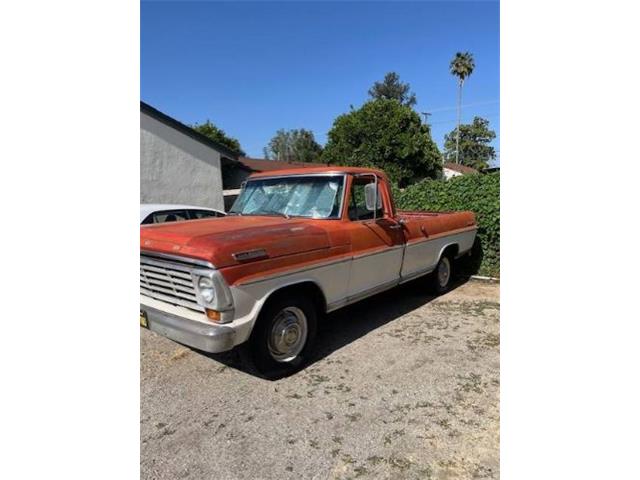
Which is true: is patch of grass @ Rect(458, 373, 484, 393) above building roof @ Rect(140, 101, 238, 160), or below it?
below

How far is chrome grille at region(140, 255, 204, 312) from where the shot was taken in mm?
3162

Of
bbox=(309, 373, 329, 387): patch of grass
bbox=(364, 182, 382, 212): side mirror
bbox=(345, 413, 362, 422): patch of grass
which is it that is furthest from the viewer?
bbox=(364, 182, 382, 212): side mirror

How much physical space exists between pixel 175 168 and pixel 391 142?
1437 centimetres

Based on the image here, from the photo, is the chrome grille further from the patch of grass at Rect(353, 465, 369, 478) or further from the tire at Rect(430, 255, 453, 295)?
the tire at Rect(430, 255, 453, 295)

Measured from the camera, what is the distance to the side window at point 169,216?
6.41m

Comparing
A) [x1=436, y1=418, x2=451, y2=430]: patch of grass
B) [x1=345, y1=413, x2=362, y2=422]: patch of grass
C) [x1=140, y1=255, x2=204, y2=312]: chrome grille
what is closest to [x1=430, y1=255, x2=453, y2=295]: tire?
[x1=436, y1=418, x2=451, y2=430]: patch of grass

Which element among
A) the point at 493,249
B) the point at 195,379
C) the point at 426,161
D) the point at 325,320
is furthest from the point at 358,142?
the point at 195,379

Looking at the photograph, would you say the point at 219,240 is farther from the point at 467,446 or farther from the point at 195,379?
the point at 467,446

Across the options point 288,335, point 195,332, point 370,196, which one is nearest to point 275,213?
point 370,196

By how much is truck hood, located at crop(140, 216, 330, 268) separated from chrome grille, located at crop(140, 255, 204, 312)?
116mm

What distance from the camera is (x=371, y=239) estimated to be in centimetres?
444

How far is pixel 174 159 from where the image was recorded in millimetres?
14336

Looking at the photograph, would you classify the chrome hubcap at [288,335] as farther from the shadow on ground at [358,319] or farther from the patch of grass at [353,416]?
the patch of grass at [353,416]

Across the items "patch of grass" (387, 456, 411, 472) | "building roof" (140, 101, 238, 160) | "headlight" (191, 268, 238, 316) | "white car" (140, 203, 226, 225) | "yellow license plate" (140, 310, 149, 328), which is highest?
"building roof" (140, 101, 238, 160)
